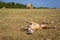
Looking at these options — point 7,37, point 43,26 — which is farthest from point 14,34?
point 43,26

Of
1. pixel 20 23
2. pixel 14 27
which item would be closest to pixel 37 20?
pixel 20 23

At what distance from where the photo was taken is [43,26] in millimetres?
5902

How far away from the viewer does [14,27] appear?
5.92 m

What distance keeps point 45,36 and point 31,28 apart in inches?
21.4

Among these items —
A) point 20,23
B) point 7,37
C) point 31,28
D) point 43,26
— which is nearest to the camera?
point 7,37

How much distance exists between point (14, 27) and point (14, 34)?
2.12 feet

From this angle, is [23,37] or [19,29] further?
[19,29]

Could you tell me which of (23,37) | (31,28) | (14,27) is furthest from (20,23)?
(23,37)

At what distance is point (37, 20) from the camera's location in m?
6.67

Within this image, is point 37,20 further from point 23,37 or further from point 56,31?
point 23,37

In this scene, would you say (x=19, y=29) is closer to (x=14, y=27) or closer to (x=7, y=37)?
(x=14, y=27)

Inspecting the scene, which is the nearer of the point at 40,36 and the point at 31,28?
the point at 40,36

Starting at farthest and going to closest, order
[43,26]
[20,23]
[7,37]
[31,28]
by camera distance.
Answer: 1. [20,23]
2. [43,26]
3. [31,28]
4. [7,37]

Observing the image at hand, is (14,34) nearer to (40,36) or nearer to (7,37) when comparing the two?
(7,37)
